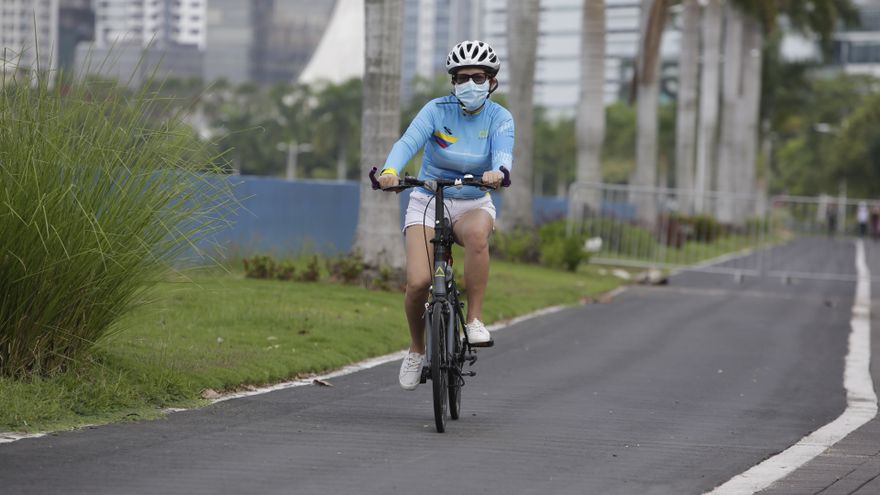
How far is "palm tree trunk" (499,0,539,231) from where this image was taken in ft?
90.3

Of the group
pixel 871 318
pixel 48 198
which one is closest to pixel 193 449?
pixel 48 198

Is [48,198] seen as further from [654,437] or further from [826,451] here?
[826,451]

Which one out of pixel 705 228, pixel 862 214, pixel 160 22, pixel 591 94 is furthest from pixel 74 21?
pixel 705 228

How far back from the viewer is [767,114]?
82.3 meters

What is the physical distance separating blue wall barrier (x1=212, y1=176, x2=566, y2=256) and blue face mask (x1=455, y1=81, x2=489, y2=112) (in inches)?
471

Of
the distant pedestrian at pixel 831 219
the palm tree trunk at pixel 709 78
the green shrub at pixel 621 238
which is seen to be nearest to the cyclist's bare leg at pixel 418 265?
the green shrub at pixel 621 238

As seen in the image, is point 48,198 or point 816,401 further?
point 816,401

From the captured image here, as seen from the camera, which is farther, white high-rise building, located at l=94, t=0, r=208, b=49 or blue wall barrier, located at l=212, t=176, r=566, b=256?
white high-rise building, located at l=94, t=0, r=208, b=49

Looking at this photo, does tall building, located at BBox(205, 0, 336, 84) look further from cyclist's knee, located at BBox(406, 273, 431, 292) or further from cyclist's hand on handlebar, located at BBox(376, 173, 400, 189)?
cyclist's hand on handlebar, located at BBox(376, 173, 400, 189)

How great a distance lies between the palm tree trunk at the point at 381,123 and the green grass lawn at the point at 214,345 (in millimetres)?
698

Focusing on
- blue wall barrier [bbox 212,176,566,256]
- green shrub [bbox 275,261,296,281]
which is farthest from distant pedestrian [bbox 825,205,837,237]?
green shrub [bbox 275,261,296,281]

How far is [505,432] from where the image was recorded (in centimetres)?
870

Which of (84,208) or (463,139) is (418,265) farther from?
(84,208)

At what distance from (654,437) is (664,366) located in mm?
4382
